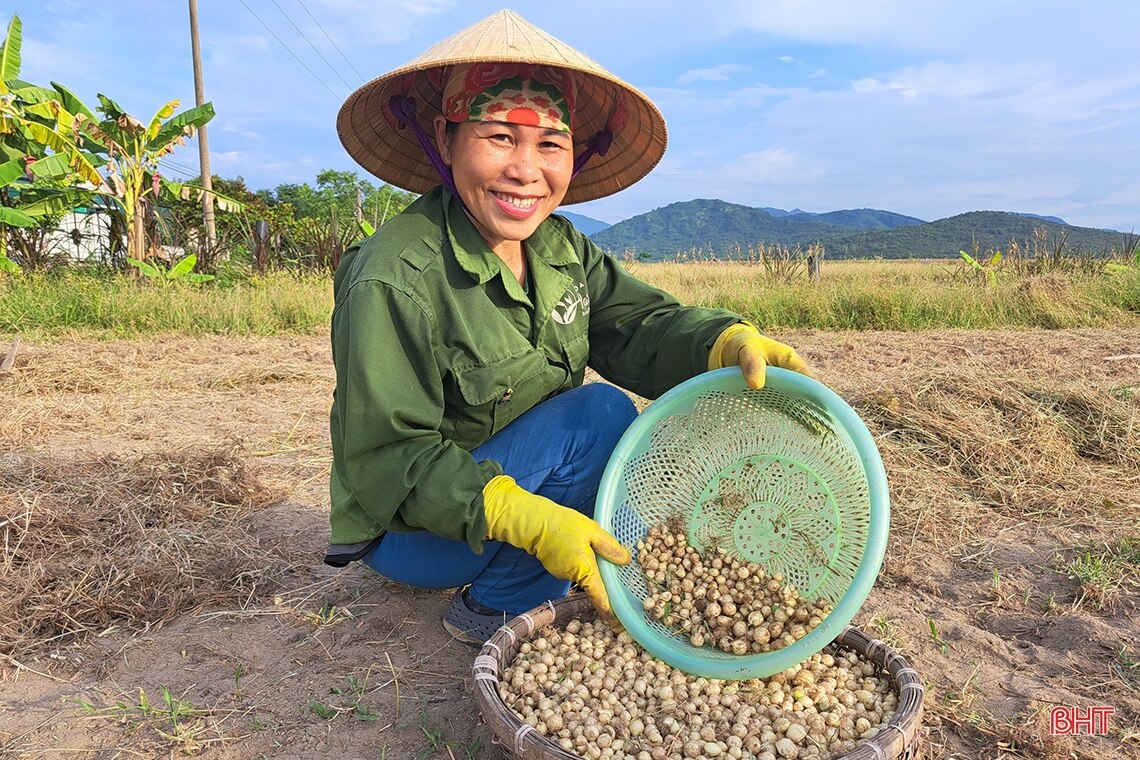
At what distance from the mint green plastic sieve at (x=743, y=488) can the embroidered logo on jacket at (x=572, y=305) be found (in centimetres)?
33

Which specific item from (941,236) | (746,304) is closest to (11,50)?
(746,304)

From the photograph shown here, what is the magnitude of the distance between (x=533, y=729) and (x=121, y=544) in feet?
5.09

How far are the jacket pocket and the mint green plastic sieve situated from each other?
0.27 m

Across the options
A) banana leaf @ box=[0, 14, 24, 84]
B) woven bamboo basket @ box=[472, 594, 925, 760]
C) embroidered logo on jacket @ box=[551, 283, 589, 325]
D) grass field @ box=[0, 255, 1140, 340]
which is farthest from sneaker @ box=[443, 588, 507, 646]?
banana leaf @ box=[0, 14, 24, 84]

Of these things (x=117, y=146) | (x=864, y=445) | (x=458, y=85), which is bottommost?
(x=864, y=445)

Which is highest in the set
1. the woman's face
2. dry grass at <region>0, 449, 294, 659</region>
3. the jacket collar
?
the woman's face

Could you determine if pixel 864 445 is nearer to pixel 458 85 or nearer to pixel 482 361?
pixel 482 361

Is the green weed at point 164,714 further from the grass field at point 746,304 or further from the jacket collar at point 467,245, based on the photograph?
the grass field at point 746,304

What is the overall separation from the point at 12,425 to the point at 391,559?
8.23 ft

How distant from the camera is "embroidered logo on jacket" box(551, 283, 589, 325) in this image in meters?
1.80

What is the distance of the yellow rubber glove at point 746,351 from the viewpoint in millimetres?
1611

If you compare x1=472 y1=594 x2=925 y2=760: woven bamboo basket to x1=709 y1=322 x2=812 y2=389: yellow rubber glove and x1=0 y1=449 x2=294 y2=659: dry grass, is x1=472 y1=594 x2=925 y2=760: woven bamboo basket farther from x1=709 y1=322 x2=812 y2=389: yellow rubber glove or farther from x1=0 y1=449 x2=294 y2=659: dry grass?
→ x1=0 y1=449 x2=294 y2=659: dry grass

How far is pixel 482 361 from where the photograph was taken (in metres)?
1.62

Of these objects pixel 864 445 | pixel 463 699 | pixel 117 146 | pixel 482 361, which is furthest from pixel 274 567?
pixel 117 146
